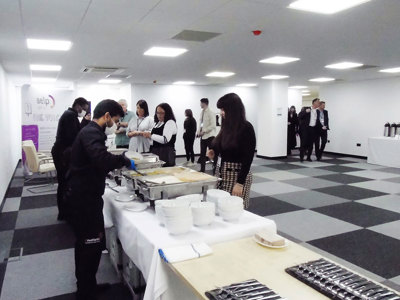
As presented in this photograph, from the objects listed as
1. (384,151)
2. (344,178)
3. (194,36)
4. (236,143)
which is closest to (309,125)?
(384,151)

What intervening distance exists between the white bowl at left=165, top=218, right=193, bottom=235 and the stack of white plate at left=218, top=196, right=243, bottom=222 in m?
0.22

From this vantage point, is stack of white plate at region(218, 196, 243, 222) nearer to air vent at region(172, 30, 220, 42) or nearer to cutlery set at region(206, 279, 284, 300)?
cutlery set at region(206, 279, 284, 300)

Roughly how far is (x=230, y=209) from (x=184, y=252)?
39 cm

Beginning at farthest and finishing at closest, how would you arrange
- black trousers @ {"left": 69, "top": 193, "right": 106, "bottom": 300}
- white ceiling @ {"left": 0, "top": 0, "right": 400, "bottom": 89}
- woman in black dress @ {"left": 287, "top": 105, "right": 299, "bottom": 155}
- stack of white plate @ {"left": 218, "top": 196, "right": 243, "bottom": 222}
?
woman in black dress @ {"left": 287, "top": 105, "right": 299, "bottom": 155} → white ceiling @ {"left": 0, "top": 0, "right": 400, "bottom": 89} → black trousers @ {"left": 69, "top": 193, "right": 106, "bottom": 300} → stack of white plate @ {"left": 218, "top": 196, "right": 243, "bottom": 222}

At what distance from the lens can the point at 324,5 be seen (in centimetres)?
273

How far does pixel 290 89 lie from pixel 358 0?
31.1 feet

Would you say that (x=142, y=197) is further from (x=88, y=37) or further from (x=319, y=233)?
(x=88, y=37)

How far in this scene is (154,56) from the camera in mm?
4980

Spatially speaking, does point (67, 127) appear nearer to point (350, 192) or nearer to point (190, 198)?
point (190, 198)

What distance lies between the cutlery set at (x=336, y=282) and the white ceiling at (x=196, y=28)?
2.10 m

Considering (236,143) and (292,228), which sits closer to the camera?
(236,143)

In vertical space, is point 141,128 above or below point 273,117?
below

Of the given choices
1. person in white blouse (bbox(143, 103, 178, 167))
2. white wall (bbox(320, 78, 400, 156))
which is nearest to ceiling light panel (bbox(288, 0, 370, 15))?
person in white blouse (bbox(143, 103, 178, 167))

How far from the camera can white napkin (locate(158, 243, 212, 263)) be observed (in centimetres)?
133
